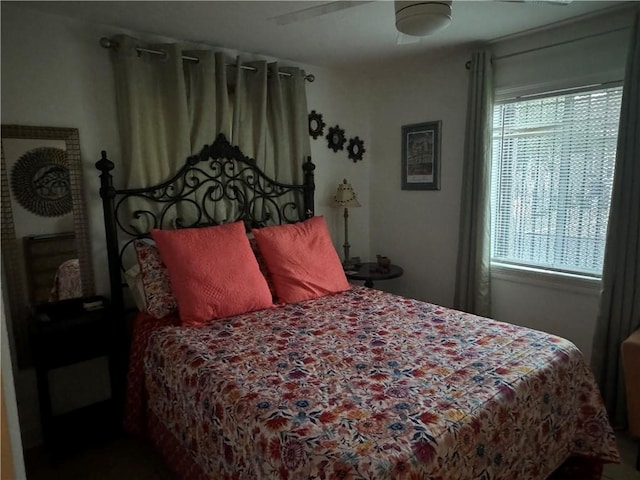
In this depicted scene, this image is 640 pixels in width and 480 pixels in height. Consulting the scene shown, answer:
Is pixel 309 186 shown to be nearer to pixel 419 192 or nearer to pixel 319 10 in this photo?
pixel 419 192

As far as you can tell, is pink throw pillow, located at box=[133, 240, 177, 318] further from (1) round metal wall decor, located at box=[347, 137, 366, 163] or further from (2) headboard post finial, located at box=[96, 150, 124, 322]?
(1) round metal wall decor, located at box=[347, 137, 366, 163]

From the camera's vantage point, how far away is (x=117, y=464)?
217 centimetres

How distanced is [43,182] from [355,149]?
7.90ft

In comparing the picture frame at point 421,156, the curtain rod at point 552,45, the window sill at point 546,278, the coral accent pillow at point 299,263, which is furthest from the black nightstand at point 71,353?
the curtain rod at point 552,45

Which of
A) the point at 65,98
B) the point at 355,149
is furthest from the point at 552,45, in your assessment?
the point at 65,98

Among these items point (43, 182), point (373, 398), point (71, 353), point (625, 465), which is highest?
point (43, 182)

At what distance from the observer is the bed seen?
4.26 feet

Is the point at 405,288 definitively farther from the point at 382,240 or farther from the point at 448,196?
the point at 448,196

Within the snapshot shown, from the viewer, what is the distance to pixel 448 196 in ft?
10.8

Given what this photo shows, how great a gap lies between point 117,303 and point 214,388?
1139 mm

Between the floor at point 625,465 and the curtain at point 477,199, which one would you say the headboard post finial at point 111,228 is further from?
the floor at point 625,465

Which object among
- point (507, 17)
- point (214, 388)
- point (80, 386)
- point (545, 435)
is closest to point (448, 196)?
point (507, 17)

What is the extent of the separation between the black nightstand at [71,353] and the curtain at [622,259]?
283 cm

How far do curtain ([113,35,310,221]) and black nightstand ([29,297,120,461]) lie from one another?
0.81 m
